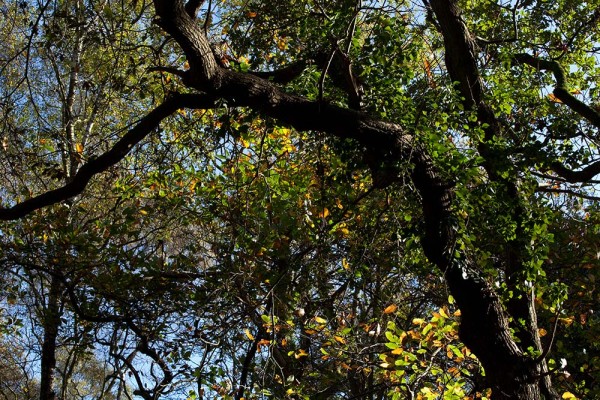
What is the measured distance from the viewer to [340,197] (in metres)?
5.43

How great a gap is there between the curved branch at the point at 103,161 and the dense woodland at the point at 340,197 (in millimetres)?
14

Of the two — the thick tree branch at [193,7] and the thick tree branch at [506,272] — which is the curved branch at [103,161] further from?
the thick tree branch at [506,272]

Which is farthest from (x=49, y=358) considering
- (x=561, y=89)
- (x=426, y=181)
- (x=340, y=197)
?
(x=561, y=89)

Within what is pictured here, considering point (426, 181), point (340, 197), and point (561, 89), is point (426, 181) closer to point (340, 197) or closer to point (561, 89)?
point (340, 197)

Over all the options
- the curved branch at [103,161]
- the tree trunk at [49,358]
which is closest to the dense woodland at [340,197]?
the curved branch at [103,161]

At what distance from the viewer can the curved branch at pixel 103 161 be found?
379cm

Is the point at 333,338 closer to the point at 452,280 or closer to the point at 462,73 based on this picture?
the point at 452,280

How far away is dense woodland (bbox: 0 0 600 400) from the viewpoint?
405cm

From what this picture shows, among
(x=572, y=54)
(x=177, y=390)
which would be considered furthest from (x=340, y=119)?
(x=572, y=54)

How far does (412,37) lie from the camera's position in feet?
18.0

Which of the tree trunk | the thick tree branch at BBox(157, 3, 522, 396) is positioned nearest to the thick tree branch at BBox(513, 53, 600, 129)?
the thick tree branch at BBox(157, 3, 522, 396)

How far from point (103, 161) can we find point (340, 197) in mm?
2209

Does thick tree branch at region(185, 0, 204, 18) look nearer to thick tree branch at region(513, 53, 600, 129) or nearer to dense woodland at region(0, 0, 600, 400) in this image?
dense woodland at region(0, 0, 600, 400)

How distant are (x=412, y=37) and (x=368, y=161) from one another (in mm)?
1727
